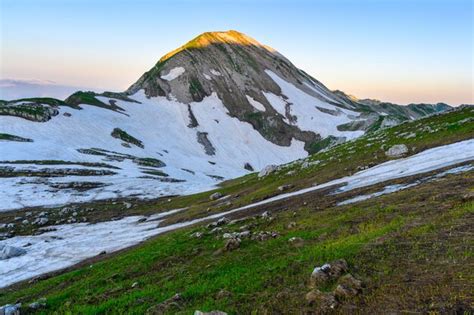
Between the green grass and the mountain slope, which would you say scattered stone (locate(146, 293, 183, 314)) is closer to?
the green grass

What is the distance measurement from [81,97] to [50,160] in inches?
2953

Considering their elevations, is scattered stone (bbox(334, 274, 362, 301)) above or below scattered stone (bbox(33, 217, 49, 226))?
above

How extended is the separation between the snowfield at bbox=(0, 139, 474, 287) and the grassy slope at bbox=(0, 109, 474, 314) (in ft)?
20.5

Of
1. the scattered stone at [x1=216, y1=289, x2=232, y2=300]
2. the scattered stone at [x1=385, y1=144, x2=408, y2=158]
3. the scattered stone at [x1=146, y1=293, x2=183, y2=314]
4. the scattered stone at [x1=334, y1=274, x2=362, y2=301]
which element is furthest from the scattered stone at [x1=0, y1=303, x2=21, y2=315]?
the scattered stone at [x1=385, y1=144, x2=408, y2=158]

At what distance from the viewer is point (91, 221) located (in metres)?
51.7

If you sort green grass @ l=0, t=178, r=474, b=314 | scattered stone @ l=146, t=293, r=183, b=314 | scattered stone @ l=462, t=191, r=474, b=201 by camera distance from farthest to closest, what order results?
1. scattered stone @ l=462, t=191, r=474, b=201
2. scattered stone @ l=146, t=293, r=183, b=314
3. green grass @ l=0, t=178, r=474, b=314

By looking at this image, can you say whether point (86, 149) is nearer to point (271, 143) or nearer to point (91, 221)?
point (91, 221)

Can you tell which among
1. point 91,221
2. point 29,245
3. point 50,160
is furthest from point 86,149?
point 29,245

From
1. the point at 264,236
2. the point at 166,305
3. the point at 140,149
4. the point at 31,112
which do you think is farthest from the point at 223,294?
the point at 31,112

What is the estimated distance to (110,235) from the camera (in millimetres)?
40938

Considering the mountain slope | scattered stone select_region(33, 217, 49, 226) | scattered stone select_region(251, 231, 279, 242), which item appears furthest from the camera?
the mountain slope

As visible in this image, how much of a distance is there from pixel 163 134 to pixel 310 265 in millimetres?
137434

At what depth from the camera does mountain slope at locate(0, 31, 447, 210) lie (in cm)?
7588

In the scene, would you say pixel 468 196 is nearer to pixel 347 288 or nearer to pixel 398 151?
pixel 347 288
